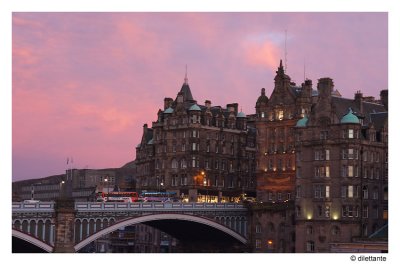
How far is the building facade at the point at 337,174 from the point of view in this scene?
126 meters

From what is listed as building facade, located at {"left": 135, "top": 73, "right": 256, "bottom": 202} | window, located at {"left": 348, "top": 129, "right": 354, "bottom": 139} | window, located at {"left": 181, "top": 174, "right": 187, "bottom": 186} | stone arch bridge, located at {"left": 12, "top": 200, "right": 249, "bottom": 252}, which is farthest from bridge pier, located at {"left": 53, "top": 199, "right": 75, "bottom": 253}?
window, located at {"left": 181, "top": 174, "right": 187, "bottom": 186}

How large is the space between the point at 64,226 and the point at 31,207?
5326mm

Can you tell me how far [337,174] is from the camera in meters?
126

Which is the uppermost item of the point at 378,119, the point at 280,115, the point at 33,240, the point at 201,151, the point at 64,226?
the point at 280,115

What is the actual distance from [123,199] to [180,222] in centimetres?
1048

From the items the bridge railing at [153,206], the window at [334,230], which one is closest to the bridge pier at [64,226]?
the bridge railing at [153,206]

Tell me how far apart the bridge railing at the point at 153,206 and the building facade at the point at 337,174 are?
13733 mm

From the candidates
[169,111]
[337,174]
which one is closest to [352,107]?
[337,174]

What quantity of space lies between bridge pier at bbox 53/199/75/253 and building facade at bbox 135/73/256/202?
5427cm

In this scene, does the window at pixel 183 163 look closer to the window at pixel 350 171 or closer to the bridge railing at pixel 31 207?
the window at pixel 350 171

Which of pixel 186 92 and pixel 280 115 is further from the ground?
pixel 186 92

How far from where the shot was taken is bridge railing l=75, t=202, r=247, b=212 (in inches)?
4567

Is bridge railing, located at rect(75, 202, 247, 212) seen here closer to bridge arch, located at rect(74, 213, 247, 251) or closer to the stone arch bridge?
the stone arch bridge

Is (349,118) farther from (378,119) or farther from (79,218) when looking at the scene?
(79,218)
